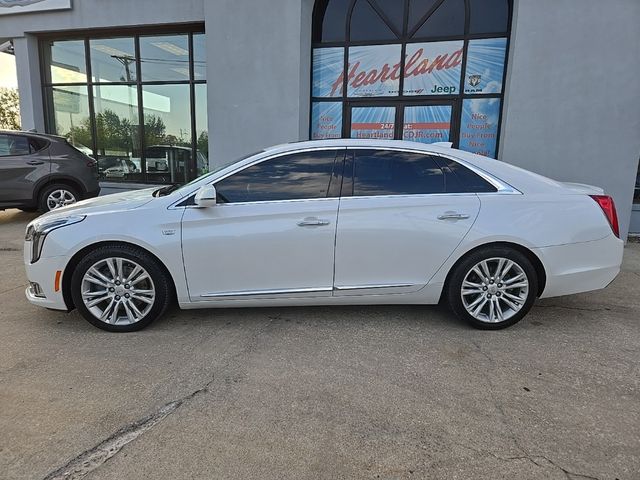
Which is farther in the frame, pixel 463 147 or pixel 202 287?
pixel 463 147

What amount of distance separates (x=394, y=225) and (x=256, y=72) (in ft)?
19.2

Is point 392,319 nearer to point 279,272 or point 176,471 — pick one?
point 279,272

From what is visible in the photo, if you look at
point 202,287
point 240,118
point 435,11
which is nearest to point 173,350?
point 202,287

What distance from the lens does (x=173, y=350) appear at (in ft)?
10.5

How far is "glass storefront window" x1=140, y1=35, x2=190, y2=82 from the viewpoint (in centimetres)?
977

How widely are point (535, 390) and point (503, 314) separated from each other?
37.8 inches

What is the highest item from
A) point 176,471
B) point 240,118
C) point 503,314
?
point 240,118

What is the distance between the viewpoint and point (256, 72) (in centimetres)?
807

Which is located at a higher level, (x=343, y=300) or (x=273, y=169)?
(x=273, y=169)

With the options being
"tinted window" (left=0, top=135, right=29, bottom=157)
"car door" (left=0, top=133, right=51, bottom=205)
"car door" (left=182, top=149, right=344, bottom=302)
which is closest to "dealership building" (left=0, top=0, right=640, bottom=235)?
"car door" (left=0, top=133, right=51, bottom=205)

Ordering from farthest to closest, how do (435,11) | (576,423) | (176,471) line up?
(435,11) < (576,423) < (176,471)

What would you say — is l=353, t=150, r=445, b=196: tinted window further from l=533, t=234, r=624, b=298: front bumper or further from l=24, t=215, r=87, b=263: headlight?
l=24, t=215, r=87, b=263: headlight

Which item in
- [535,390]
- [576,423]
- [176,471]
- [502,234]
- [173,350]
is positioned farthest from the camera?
[502,234]

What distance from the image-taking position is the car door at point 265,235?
11.1 ft
